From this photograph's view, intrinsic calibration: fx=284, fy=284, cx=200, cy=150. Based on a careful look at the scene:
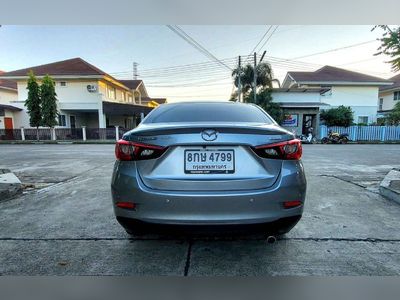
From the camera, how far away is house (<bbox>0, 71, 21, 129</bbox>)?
24203mm

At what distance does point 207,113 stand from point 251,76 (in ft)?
73.2

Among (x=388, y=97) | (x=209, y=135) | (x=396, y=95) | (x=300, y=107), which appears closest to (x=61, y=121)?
(x=300, y=107)

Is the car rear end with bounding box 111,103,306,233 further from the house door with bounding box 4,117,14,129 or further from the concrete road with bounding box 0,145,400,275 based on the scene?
the house door with bounding box 4,117,14,129

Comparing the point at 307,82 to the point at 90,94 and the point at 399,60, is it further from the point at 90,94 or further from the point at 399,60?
the point at 399,60

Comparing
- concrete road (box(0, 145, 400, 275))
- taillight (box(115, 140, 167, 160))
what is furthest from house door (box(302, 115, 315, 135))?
taillight (box(115, 140, 167, 160))

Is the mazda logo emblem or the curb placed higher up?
the mazda logo emblem

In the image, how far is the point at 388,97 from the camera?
3083 centimetres

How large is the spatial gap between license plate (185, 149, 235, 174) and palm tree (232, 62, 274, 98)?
2161cm

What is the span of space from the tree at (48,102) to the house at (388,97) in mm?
30698

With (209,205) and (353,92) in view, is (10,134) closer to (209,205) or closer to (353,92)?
(209,205)

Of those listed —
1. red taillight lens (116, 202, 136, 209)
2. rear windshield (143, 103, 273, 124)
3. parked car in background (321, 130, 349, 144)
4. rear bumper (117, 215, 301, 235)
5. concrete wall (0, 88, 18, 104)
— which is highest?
concrete wall (0, 88, 18, 104)

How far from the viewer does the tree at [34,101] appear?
70.1ft

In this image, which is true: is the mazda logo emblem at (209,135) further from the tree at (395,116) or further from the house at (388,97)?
the house at (388,97)
